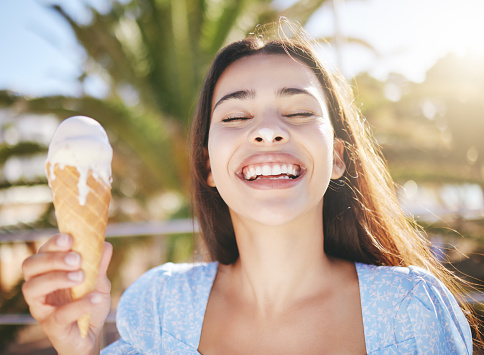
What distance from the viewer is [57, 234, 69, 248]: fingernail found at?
3.87 ft

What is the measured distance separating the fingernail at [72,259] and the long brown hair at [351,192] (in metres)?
0.91

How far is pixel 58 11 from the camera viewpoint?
5.77 m

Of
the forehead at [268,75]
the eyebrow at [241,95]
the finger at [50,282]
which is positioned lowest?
the finger at [50,282]

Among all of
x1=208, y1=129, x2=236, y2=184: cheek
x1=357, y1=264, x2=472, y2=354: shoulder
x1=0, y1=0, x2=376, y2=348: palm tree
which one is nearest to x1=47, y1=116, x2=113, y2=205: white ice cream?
x1=208, y1=129, x2=236, y2=184: cheek

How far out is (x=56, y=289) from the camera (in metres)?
1.15

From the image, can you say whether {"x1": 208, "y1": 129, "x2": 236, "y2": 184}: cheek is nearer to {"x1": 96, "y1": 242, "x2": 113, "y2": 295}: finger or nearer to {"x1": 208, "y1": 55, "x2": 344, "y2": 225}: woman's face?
{"x1": 208, "y1": 55, "x2": 344, "y2": 225}: woman's face

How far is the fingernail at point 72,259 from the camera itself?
1148 millimetres

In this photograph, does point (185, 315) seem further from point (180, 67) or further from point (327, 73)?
point (180, 67)

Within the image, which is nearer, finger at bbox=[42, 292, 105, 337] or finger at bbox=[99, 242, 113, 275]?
finger at bbox=[42, 292, 105, 337]

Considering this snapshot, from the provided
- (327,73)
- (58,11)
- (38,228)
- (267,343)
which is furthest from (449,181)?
(58,11)

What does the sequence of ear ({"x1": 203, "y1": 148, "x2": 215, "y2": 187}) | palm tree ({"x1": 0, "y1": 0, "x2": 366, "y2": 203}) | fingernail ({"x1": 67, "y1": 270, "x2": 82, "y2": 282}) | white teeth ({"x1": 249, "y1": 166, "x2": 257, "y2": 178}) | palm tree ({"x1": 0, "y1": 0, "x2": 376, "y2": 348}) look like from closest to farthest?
fingernail ({"x1": 67, "y1": 270, "x2": 82, "y2": 282}), white teeth ({"x1": 249, "y1": 166, "x2": 257, "y2": 178}), ear ({"x1": 203, "y1": 148, "x2": 215, "y2": 187}), palm tree ({"x1": 0, "y1": 0, "x2": 376, "y2": 348}), palm tree ({"x1": 0, "y1": 0, "x2": 366, "y2": 203})

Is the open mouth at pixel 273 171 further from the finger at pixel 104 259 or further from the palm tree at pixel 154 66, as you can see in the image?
the palm tree at pixel 154 66

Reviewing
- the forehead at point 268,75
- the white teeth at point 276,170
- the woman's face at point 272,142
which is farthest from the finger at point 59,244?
the forehead at point 268,75

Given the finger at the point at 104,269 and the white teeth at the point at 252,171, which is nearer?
the finger at the point at 104,269
